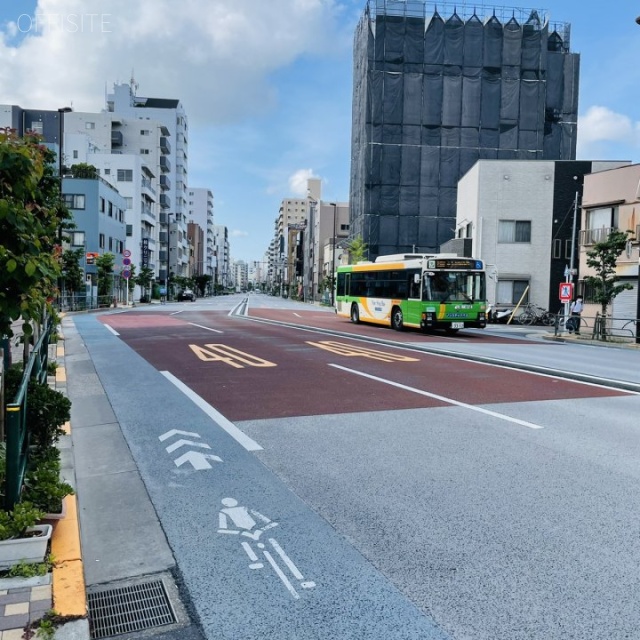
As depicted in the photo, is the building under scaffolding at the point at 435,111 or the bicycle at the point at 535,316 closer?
the bicycle at the point at 535,316

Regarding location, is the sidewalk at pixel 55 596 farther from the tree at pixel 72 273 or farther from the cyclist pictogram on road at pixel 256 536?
the tree at pixel 72 273

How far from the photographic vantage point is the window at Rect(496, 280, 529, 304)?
38469 millimetres

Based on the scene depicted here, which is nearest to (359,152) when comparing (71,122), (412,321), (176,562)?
(412,321)

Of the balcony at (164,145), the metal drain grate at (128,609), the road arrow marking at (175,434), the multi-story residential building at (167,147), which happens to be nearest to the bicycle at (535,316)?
the road arrow marking at (175,434)

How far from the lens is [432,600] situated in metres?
3.52

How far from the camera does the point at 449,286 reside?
81.3 ft

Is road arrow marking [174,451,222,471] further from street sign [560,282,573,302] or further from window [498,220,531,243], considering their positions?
window [498,220,531,243]

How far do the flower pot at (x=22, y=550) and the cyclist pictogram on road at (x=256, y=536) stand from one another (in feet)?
4.04

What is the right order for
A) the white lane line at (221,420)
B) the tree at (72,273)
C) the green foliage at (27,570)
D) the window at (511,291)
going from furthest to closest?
the tree at (72,273)
the window at (511,291)
the white lane line at (221,420)
the green foliage at (27,570)

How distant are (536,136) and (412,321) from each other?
40648 millimetres

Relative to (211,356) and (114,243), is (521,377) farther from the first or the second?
(114,243)

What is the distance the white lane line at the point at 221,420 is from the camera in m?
6.93

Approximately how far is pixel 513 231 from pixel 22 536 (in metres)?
38.4

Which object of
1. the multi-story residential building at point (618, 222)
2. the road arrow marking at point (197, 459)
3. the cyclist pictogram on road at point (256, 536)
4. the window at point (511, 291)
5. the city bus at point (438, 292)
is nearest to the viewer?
the cyclist pictogram on road at point (256, 536)
